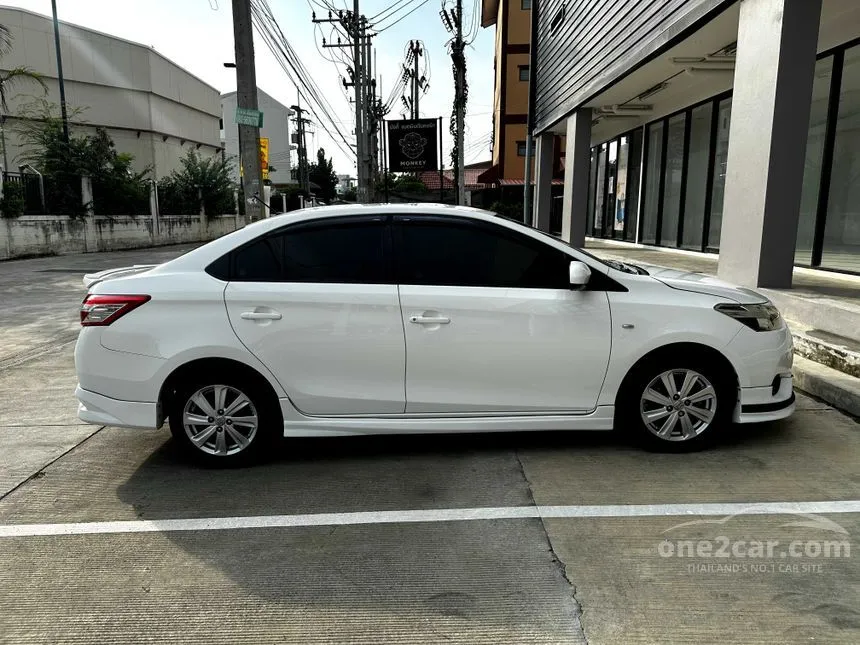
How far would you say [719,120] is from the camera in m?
13.1

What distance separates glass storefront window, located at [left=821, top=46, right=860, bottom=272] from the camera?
909 centimetres

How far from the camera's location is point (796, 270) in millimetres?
9867

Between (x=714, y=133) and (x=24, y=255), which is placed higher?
(x=714, y=133)

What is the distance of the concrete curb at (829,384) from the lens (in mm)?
4852

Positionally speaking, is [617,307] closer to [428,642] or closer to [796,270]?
[428,642]

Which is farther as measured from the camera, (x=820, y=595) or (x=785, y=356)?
(x=785, y=356)

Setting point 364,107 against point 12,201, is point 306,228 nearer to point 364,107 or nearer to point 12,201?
point 12,201

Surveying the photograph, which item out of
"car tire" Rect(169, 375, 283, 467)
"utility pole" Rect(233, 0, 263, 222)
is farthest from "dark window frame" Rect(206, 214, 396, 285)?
"utility pole" Rect(233, 0, 263, 222)

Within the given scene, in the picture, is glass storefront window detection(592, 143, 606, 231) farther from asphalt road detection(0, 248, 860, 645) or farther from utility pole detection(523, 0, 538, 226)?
asphalt road detection(0, 248, 860, 645)

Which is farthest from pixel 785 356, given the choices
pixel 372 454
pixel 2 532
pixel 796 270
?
pixel 796 270

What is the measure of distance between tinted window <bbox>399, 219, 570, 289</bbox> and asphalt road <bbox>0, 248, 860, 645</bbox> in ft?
3.98

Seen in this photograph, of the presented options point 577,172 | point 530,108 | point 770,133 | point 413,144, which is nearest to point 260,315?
point 770,133

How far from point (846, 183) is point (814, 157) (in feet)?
2.83

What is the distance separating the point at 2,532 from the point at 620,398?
3.71 m
